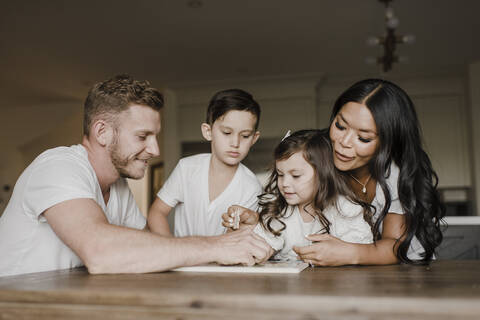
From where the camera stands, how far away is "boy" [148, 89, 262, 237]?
193cm

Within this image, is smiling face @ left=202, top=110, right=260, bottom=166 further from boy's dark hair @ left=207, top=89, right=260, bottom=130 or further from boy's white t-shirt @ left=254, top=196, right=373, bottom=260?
boy's white t-shirt @ left=254, top=196, right=373, bottom=260

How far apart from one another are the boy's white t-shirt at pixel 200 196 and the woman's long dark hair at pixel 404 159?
2.12 feet

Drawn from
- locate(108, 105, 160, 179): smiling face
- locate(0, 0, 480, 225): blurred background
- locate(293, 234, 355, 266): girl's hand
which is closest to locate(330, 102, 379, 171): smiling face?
locate(293, 234, 355, 266): girl's hand

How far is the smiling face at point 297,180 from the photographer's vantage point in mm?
1650

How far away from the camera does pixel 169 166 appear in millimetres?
5812

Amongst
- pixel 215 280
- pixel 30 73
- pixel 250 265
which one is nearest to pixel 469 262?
pixel 250 265

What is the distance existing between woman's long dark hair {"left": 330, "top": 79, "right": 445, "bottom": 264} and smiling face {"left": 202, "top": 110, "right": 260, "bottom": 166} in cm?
57

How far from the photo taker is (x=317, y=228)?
1.61 m

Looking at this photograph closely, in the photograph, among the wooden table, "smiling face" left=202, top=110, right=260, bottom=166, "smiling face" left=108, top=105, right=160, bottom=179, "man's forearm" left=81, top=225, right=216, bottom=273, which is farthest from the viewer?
"smiling face" left=202, top=110, right=260, bottom=166

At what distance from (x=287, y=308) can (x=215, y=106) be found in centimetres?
138

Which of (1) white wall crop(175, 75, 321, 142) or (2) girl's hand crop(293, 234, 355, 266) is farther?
(1) white wall crop(175, 75, 321, 142)

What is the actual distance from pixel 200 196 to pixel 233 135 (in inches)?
12.7

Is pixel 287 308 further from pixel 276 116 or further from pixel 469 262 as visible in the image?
pixel 276 116

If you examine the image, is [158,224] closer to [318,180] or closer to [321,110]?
[318,180]
